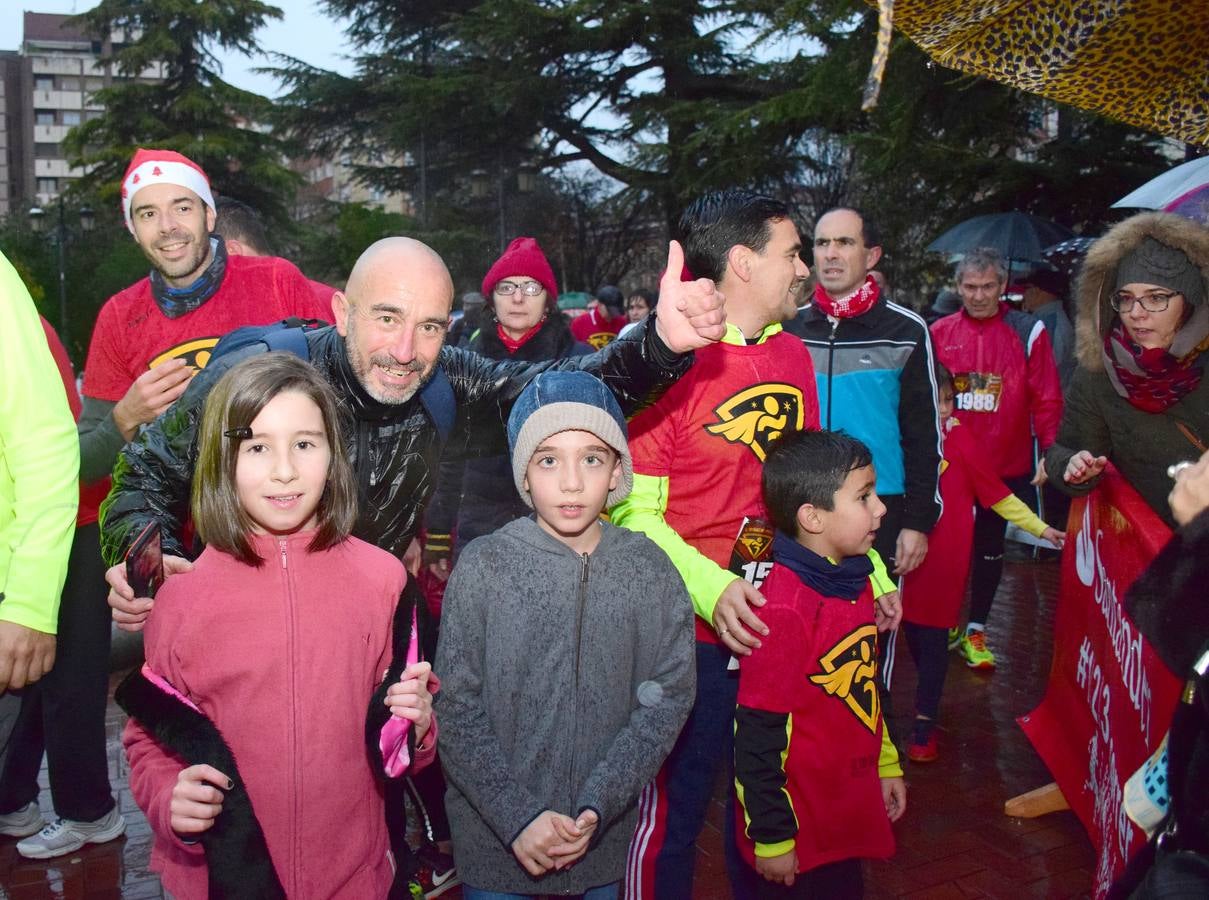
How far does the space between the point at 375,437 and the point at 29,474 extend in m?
0.78

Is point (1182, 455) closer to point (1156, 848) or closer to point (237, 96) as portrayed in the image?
point (1156, 848)

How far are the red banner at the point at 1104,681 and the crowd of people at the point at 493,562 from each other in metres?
0.24

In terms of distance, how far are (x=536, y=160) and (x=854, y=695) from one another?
2764 cm

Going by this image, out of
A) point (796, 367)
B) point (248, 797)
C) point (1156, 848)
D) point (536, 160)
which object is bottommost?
point (248, 797)

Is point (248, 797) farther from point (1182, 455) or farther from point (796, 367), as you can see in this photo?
point (1182, 455)

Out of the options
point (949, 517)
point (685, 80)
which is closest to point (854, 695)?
point (949, 517)

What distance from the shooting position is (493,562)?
7.79ft

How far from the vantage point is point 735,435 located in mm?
2793

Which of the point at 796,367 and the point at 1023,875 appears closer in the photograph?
the point at 796,367

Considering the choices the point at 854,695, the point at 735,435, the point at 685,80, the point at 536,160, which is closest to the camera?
the point at 854,695

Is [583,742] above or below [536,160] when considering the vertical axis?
below

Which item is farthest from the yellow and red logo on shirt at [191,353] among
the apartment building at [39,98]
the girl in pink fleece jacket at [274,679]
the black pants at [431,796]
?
the apartment building at [39,98]

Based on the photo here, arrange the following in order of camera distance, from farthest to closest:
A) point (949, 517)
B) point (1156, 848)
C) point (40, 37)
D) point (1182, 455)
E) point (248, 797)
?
point (40, 37), point (949, 517), point (1182, 455), point (248, 797), point (1156, 848)

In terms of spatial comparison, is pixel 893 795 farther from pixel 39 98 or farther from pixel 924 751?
pixel 39 98
